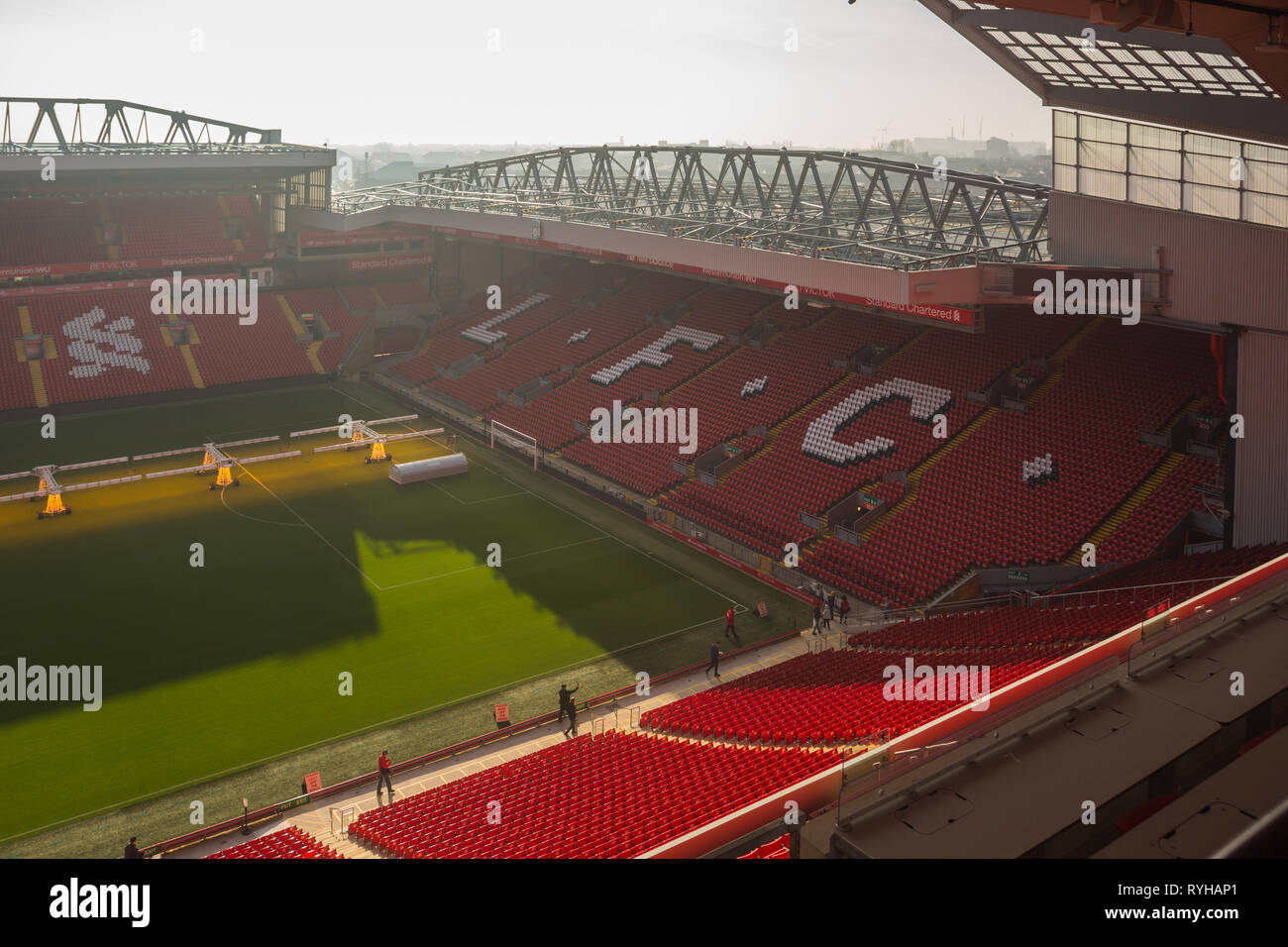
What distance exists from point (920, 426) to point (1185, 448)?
8670mm

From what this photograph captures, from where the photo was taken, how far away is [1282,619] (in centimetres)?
1586

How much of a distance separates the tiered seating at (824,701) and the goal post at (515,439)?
20.4m

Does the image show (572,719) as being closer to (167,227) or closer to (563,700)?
(563,700)

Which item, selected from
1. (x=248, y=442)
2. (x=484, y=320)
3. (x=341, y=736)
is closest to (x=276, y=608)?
(x=341, y=736)

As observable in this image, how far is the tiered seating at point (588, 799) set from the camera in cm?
1736

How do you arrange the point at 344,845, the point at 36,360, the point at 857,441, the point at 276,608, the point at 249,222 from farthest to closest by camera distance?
1. the point at 249,222
2. the point at 36,360
3. the point at 857,441
4. the point at 276,608
5. the point at 344,845

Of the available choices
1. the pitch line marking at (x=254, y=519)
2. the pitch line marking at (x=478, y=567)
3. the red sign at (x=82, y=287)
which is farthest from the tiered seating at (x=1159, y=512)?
the red sign at (x=82, y=287)

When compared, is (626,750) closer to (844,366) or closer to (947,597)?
(947,597)

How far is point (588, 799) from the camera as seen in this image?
→ 1958 centimetres

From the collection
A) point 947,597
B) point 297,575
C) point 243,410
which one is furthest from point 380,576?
point 243,410

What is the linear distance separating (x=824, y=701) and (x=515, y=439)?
27165mm

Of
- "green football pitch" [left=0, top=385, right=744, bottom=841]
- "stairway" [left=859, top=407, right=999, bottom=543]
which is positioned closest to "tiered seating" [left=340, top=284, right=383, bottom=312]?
"green football pitch" [left=0, top=385, right=744, bottom=841]
